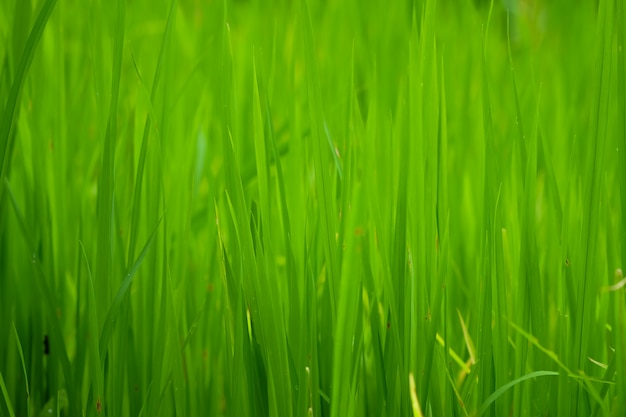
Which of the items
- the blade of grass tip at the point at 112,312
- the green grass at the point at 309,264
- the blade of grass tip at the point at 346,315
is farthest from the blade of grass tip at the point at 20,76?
the blade of grass tip at the point at 346,315

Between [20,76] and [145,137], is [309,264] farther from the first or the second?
[20,76]

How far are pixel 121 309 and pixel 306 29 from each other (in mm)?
296

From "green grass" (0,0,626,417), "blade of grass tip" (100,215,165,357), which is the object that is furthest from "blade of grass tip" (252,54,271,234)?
"blade of grass tip" (100,215,165,357)

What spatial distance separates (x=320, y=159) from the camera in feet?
1.77

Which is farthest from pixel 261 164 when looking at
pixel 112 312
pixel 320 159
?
pixel 112 312

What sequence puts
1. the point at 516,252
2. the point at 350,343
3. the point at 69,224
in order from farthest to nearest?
the point at 69,224
the point at 516,252
the point at 350,343

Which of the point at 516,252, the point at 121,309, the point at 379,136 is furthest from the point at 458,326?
the point at 121,309

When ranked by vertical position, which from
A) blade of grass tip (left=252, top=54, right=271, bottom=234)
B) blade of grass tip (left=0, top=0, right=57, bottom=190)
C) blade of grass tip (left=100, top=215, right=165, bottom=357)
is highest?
blade of grass tip (left=0, top=0, right=57, bottom=190)

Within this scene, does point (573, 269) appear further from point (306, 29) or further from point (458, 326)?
point (306, 29)

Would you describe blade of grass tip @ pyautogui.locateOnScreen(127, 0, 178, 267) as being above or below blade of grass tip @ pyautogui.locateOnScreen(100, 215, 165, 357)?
above

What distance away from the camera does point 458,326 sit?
2.44 ft

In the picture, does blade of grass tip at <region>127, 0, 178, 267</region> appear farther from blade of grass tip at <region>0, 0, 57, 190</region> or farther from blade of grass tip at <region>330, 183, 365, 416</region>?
blade of grass tip at <region>330, 183, 365, 416</region>

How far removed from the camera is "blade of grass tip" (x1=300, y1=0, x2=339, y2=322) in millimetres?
539

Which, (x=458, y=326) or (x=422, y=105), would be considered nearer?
(x=422, y=105)
